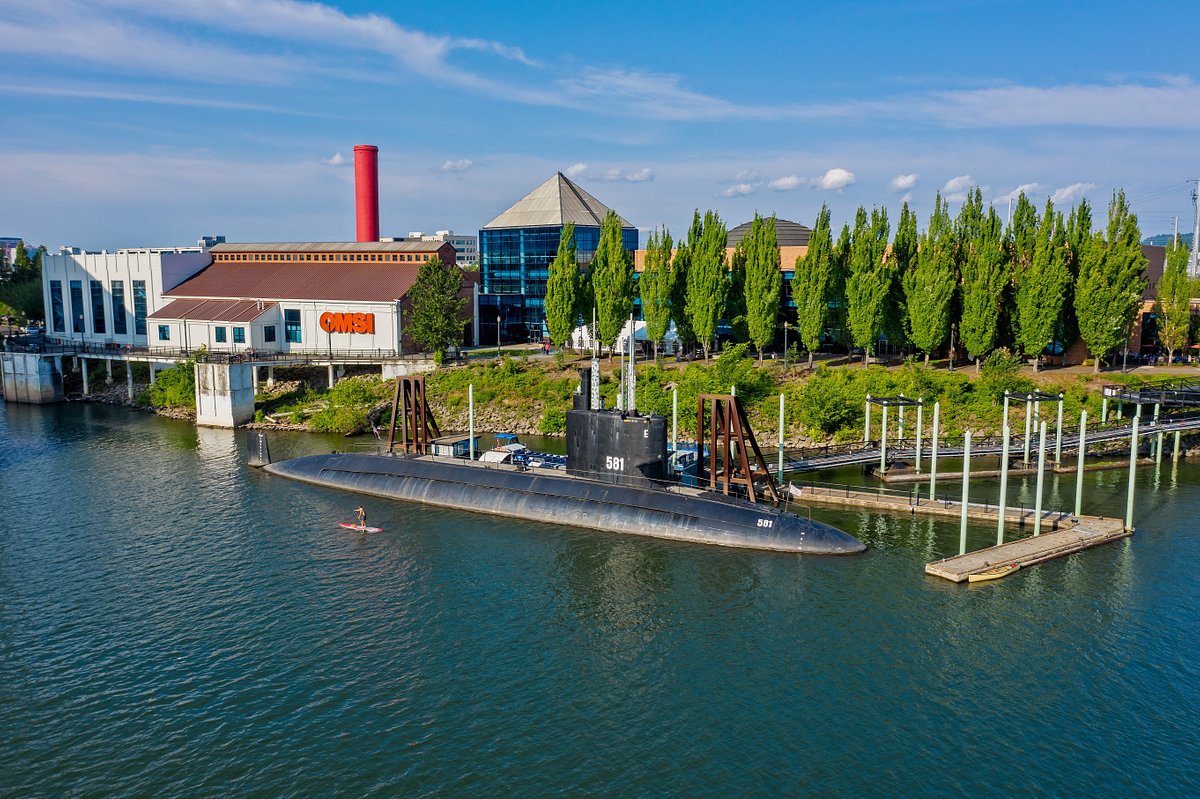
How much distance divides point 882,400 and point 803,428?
1145 cm

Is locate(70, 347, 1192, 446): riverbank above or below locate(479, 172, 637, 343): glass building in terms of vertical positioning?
below

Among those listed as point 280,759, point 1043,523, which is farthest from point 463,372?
point 280,759

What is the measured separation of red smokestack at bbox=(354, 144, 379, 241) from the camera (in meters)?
97.4

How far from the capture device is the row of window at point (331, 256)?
89.1 metres

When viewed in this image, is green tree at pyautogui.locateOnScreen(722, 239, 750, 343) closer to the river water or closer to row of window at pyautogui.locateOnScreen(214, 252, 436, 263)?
row of window at pyautogui.locateOnScreen(214, 252, 436, 263)

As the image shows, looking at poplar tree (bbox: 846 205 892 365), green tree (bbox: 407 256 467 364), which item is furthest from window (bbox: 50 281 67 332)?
poplar tree (bbox: 846 205 892 365)

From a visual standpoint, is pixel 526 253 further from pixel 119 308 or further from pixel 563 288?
pixel 119 308

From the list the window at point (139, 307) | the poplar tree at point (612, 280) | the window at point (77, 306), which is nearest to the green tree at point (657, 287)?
the poplar tree at point (612, 280)

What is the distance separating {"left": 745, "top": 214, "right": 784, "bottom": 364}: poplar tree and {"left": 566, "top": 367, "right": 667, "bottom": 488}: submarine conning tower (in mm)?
31412

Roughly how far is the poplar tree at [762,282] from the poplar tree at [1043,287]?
18441mm

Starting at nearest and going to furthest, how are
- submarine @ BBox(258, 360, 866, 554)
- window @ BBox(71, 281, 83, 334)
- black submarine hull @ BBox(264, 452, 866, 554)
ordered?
black submarine hull @ BBox(264, 452, 866, 554) < submarine @ BBox(258, 360, 866, 554) < window @ BBox(71, 281, 83, 334)

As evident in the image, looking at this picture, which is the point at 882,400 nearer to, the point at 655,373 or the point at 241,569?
the point at 655,373

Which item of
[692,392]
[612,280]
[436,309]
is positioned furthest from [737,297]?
[436,309]

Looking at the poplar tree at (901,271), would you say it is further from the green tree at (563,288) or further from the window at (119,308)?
the window at (119,308)
